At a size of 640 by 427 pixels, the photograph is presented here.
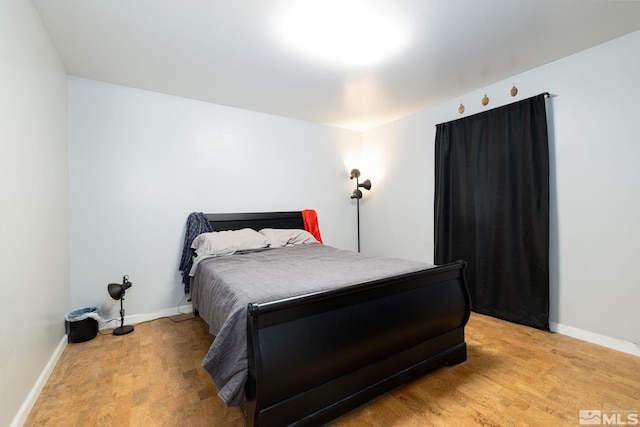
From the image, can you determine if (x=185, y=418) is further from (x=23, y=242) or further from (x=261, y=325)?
(x=23, y=242)

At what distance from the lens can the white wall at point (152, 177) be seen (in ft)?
8.87

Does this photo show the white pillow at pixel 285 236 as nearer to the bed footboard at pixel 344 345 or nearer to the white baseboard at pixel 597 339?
the bed footboard at pixel 344 345

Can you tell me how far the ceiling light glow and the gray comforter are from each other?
1735 mm

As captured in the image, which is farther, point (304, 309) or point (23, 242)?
point (23, 242)

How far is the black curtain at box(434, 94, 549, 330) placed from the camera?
102 inches

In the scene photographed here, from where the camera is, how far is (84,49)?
225 centimetres

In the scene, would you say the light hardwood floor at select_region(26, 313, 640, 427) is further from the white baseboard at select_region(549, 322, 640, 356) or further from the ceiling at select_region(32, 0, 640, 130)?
the ceiling at select_region(32, 0, 640, 130)

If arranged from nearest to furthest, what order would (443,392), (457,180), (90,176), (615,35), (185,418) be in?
(185,418) < (443,392) < (615,35) < (90,176) < (457,180)

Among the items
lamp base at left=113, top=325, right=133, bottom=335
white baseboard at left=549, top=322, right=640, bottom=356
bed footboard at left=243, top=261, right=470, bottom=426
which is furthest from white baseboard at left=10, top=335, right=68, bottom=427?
white baseboard at left=549, top=322, right=640, bottom=356

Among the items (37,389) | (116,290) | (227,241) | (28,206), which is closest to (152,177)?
(227,241)

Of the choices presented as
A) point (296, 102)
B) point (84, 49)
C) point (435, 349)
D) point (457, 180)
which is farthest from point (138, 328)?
point (457, 180)

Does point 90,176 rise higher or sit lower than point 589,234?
higher

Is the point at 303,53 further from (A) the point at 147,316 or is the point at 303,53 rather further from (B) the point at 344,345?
(A) the point at 147,316

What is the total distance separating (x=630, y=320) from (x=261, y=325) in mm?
2831
